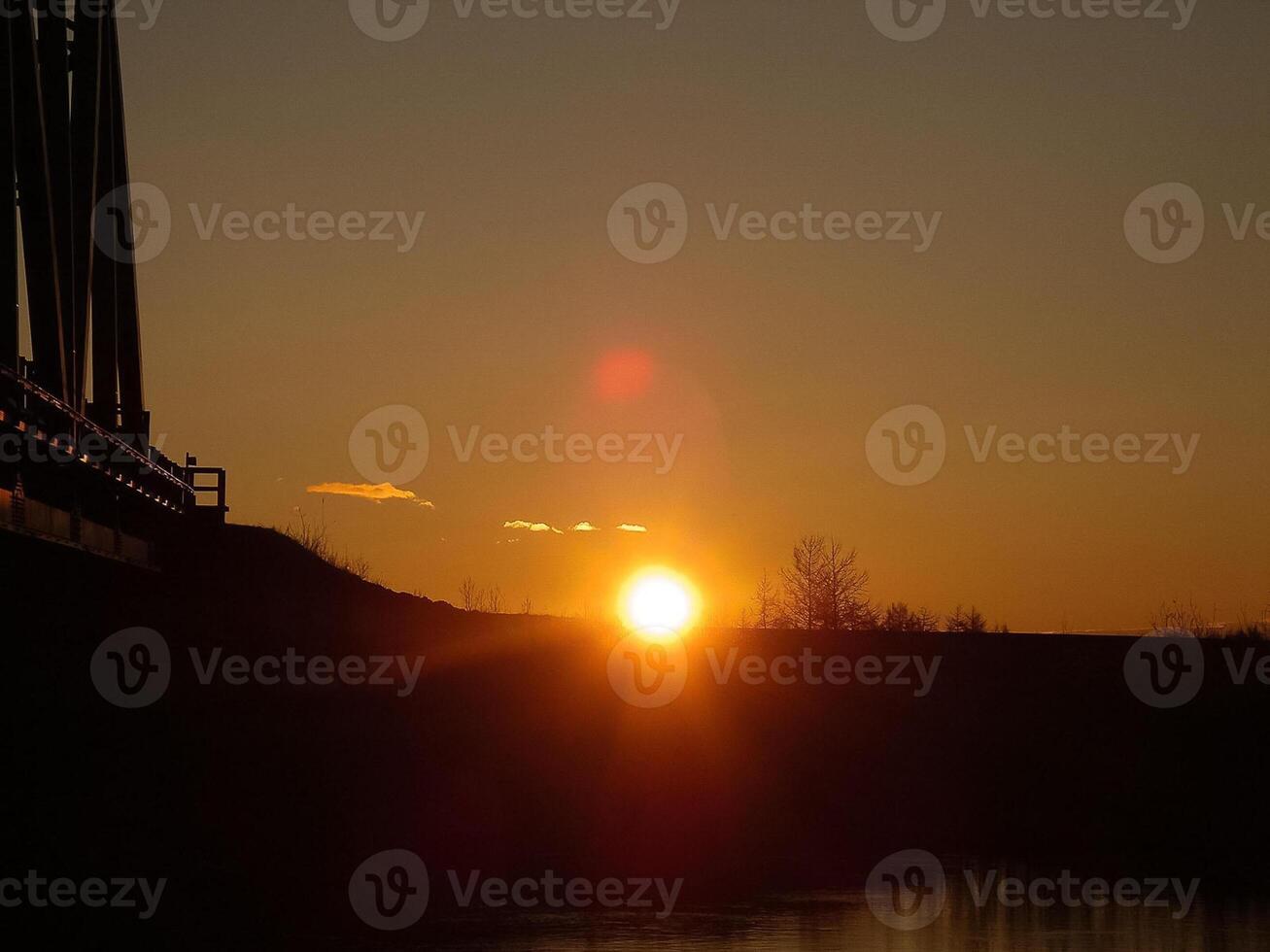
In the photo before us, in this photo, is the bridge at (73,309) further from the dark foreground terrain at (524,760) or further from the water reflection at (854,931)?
the water reflection at (854,931)

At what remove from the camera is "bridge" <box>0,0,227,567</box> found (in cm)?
2802

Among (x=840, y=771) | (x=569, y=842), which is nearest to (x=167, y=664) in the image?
(x=569, y=842)

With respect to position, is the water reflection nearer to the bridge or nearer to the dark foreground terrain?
the dark foreground terrain

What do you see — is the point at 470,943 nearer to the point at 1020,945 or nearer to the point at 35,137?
the point at 1020,945

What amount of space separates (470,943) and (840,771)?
28.5 metres

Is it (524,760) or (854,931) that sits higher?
(524,760)

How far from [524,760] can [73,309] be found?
20.0 meters

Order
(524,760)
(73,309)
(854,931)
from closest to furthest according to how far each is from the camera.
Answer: (854,931) → (73,309) → (524,760)

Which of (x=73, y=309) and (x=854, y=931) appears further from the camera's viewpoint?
(x=73, y=309)

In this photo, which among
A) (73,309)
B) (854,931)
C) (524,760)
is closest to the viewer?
(854,931)

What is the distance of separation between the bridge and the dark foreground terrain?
173 centimetres

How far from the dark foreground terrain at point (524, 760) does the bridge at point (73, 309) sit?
173 centimetres

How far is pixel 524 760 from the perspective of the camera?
49750mm

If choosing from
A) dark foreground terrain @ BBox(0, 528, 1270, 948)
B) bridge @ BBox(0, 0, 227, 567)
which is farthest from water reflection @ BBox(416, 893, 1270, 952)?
bridge @ BBox(0, 0, 227, 567)
